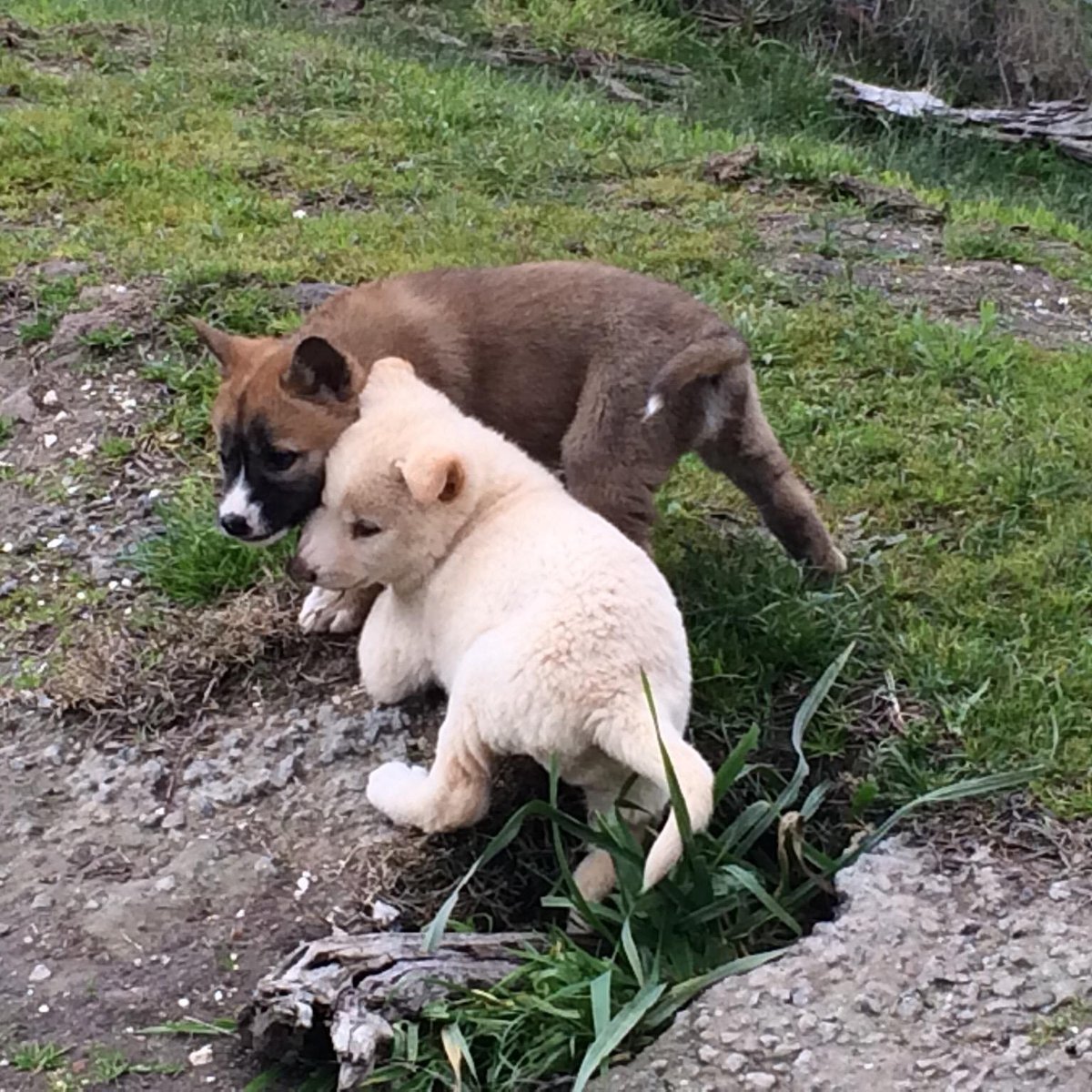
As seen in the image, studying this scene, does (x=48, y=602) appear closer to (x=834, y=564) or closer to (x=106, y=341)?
(x=106, y=341)

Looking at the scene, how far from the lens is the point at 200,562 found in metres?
4.79

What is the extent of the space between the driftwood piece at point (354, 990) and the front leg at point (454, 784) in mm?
290

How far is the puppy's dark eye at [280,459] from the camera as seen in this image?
4320mm

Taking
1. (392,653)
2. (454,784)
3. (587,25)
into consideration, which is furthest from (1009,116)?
(454,784)

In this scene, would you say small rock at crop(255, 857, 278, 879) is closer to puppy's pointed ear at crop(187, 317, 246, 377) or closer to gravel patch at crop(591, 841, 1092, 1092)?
gravel patch at crop(591, 841, 1092, 1092)

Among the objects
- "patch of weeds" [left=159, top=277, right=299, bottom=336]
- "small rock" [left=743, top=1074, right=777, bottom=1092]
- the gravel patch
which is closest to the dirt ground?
"patch of weeds" [left=159, top=277, right=299, bottom=336]

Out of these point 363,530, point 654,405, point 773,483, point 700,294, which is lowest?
point 700,294

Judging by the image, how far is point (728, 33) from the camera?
13.6 meters

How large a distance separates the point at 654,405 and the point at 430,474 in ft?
2.92

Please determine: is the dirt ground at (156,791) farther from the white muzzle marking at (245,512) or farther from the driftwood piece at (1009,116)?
the driftwood piece at (1009,116)

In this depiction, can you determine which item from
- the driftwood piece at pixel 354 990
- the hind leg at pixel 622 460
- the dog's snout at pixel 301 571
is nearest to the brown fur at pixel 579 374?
the hind leg at pixel 622 460

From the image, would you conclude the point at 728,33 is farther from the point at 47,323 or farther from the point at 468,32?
the point at 47,323

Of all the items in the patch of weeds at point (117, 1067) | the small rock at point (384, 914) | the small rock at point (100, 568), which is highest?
the small rock at point (100, 568)

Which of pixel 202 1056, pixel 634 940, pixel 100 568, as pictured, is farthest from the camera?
pixel 100 568
